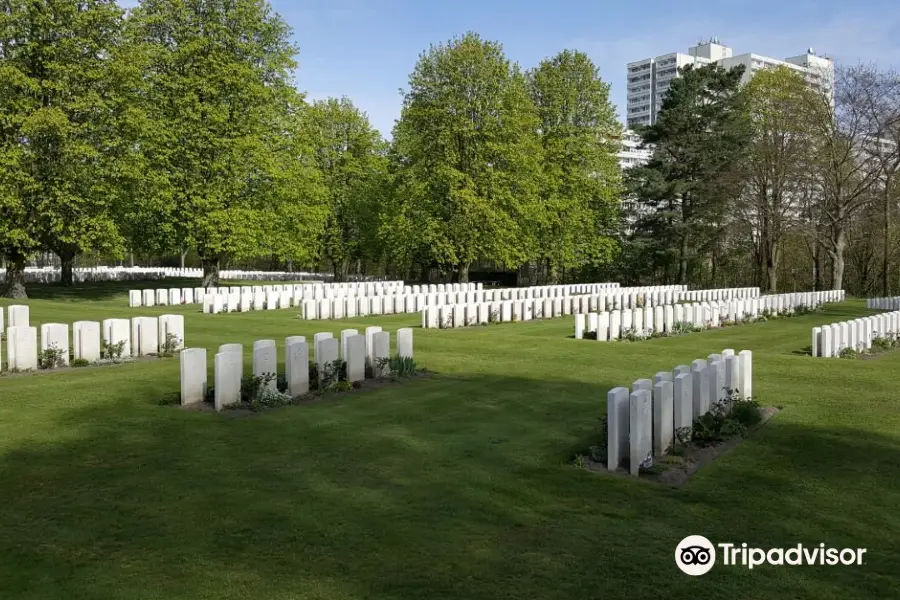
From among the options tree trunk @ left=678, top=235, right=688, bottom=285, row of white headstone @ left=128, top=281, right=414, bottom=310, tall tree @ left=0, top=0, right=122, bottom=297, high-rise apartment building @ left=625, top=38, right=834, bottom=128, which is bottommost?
row of white headstone @ left=128, top=281, right=414, bottom=310

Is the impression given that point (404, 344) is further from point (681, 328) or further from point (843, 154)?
point (843, 154)

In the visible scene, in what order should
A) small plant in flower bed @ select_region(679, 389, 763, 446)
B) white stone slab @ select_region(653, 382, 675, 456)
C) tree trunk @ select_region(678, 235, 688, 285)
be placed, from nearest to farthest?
white stone slab @ select_region(653, 382, 675, 456)
small plant in flower bed @ select_region(679, 389, 763, 446)
tree trunk @ select_region(678, 235, 688, 285)

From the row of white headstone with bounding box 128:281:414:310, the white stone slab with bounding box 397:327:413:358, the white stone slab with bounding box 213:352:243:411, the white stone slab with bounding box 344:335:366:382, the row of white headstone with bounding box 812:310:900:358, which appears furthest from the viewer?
the row of white headstone with bounding box 128:281:414:310

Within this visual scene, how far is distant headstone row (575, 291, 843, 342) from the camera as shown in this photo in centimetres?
1764

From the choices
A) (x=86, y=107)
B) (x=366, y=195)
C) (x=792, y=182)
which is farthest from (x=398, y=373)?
(x=366, y=195)

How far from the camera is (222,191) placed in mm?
32344

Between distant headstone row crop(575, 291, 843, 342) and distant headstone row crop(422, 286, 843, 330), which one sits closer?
distant headstone row crop(575, 291, 843, 342)

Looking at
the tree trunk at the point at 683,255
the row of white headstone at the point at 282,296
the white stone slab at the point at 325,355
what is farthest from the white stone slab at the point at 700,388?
the tree trunk at the point at 683,255

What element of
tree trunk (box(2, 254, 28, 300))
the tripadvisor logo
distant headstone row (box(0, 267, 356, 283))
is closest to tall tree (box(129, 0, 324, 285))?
tree trunk (box(2, 254, 28, 300))

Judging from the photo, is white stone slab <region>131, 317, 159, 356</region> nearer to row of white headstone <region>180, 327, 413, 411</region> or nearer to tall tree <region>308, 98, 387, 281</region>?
row of white headstone <region>180, 327, 413, 411</region>

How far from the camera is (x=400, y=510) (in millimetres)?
5531

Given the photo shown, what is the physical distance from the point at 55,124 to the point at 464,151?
2034 centimetres

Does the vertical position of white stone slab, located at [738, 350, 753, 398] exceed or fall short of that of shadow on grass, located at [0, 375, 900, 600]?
it exceeds it

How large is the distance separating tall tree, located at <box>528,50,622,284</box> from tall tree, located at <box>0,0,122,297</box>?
24060mm
